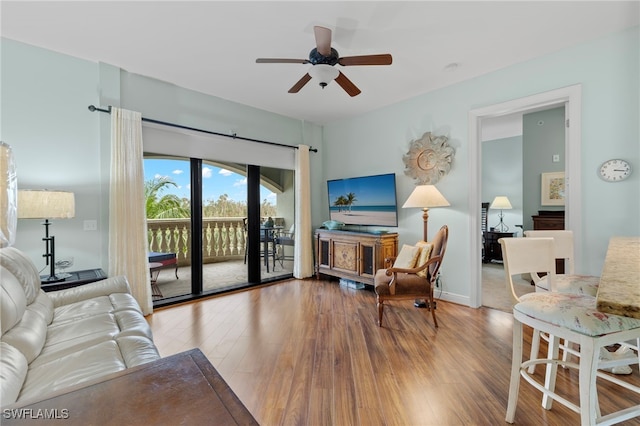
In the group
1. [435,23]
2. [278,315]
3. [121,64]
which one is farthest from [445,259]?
[121,64]

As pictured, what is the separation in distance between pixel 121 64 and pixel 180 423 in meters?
3.69

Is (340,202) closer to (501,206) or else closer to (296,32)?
(296,32)

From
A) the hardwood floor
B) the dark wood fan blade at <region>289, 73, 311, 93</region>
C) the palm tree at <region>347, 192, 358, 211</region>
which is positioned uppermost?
the dark wood fan blade at <region>289, 73, 311, 93</region>

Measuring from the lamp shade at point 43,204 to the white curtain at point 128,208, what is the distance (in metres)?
0.52

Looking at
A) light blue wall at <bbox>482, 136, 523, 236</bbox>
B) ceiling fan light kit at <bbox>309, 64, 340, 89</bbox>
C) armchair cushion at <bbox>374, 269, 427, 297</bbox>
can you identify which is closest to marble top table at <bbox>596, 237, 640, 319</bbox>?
armchair cushion at <bbox>374, 269, 427, 297</bbox>

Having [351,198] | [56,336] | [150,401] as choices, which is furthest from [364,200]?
[150,401]

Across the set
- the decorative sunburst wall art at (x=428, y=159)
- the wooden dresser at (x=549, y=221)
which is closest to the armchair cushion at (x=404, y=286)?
the decorative sunburst wall art at (x=428, y=159)

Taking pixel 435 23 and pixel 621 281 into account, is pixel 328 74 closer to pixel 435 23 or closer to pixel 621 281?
pixel 435 23

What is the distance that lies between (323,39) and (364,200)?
2630mm

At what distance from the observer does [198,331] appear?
274 cm

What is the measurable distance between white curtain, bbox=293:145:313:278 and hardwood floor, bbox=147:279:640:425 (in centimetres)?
125

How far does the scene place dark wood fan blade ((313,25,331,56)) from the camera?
2041 millimetres

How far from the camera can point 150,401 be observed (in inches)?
27.8

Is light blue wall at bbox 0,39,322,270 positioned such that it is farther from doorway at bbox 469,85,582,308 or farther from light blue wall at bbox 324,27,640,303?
doorway at bbox 469,85,582,308
